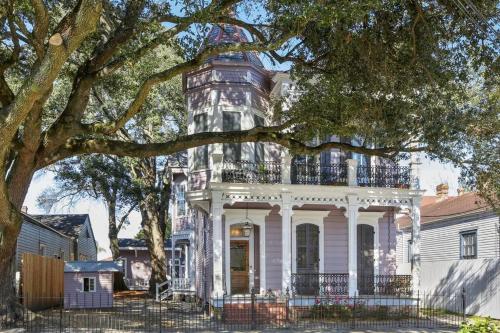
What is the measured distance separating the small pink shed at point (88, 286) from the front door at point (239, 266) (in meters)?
4.29

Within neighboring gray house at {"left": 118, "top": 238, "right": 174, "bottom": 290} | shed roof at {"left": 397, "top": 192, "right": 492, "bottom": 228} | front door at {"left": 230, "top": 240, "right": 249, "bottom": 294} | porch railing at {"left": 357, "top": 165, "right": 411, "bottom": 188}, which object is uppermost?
porch railing at {"left": 357, "top": 165, "right": 411, "bottom": 188}

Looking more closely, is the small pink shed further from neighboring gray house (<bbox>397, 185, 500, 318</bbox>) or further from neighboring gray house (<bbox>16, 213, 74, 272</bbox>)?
neighboring gray house (<bbox>397, 185, 500, 318</bbox>)

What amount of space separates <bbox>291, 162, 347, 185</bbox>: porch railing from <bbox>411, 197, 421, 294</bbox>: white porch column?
8.60ft

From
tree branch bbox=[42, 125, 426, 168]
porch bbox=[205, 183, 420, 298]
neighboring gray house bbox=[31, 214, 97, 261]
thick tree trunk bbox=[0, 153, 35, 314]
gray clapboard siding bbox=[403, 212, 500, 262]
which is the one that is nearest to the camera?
thick tree trunk bbox=[0, 153, 35, 314]

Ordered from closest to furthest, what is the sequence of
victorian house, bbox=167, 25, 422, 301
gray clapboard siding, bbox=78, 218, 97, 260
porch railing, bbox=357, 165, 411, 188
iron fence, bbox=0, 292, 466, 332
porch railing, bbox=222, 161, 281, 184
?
iron fence, bbox=0, 292, 466, 332 → victorian house, bbox=167, 25, 422, 301 → porch railing, bbox=222, 161, 281, 184 → porch railing, bbox=357, 165, 411, 188 → gray clapboard siding, bbox=78, 218, 97, 260

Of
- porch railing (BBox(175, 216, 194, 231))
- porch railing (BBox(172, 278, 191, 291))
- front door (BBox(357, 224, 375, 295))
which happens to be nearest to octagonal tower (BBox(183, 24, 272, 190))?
front door (BBox(357, 224, 375, 295))

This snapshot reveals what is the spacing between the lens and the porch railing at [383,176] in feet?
74.9

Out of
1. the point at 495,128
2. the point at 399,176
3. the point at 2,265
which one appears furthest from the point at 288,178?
the point at 2,265

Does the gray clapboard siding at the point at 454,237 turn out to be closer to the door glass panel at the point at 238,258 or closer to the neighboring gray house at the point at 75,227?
the door glass panel at the point at 238,258

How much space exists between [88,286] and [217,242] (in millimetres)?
5789

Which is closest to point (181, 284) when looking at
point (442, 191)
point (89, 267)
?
point (89, 267)

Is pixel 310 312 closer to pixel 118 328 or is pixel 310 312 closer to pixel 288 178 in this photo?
pixel 288 178

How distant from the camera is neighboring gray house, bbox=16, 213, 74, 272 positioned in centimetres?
2660

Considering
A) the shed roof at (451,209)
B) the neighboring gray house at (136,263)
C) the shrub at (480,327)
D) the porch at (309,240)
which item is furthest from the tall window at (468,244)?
Answer: the neighboring gray house at (136,263)
